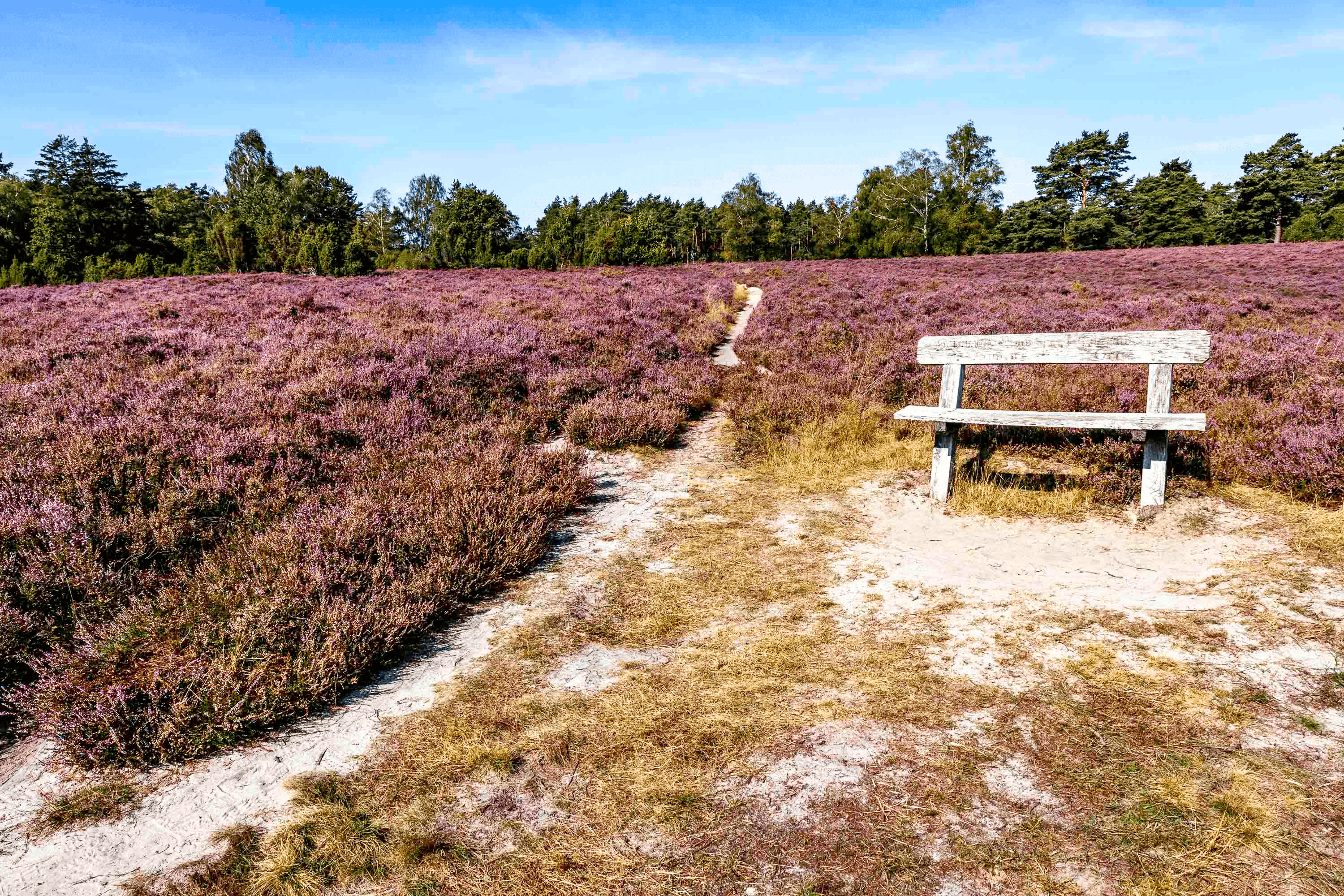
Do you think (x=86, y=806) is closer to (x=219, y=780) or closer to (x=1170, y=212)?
(x=219, y=780)

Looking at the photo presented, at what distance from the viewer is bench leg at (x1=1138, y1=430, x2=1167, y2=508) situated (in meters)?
5.41

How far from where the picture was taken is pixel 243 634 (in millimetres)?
3334

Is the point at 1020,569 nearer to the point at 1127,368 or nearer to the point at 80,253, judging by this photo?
the point at 1127,368

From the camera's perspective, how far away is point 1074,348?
18.8 feet

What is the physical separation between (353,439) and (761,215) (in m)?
65.8

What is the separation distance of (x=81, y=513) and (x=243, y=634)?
2152 mm

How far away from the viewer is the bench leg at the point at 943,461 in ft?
20.1

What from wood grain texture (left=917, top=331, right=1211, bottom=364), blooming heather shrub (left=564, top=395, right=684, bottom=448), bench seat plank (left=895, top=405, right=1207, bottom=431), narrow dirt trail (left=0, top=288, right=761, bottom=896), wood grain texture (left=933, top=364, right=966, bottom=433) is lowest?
narrow dirt trail (left=0, top=288, right=761, bottom=896)

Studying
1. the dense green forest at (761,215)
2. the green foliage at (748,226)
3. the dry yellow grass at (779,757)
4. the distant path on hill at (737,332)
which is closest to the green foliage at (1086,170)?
the dense green forest at (761,215)

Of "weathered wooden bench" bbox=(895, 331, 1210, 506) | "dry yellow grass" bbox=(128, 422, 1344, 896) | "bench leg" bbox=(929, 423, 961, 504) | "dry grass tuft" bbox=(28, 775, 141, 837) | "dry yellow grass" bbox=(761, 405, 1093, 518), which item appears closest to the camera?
"dry yellow grass" bbox=(128, 422, 1344, 896)

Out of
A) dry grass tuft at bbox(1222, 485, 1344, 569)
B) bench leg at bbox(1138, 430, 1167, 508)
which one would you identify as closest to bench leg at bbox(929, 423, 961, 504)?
bench leg at bbox(1138, 430, 1167, 508)

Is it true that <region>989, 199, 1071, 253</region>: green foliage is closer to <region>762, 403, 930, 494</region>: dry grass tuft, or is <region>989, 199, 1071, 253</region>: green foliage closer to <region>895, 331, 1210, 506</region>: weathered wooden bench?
<region>762, 403, 930, 494</region>: dry grass tuft

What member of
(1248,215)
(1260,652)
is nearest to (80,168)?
(1260,652)

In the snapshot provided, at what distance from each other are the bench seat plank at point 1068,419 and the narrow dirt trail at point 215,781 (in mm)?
3837
